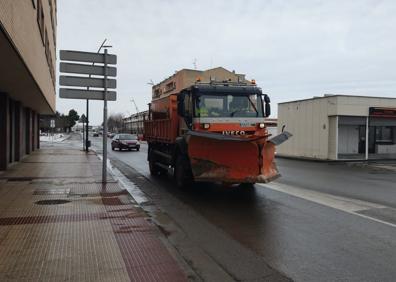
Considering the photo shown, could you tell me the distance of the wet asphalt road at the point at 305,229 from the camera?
226 inches

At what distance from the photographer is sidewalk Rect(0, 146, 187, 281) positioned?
5.25 metres

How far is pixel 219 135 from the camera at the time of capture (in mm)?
10727

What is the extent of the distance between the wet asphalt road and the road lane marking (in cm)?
14

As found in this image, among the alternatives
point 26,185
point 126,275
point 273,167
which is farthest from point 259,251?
point 26,185

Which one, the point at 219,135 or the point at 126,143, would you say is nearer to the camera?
the point at 219,135

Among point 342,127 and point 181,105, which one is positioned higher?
point 181,105

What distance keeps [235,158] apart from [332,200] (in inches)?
104

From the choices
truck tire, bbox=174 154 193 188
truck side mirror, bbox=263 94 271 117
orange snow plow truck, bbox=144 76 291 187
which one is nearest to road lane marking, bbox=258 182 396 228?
orange snow plow truck, bbox=144 76 291 187

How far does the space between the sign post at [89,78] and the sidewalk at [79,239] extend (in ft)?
10.5

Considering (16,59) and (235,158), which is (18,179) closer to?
(16,59)

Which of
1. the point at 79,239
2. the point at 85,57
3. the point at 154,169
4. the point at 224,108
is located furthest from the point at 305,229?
the point at 154,169

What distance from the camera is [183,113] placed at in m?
12.4

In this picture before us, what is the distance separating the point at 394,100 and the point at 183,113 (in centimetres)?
2547

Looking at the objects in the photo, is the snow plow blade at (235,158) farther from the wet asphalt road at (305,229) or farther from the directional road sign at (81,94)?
the directional road sign at (81,94)
